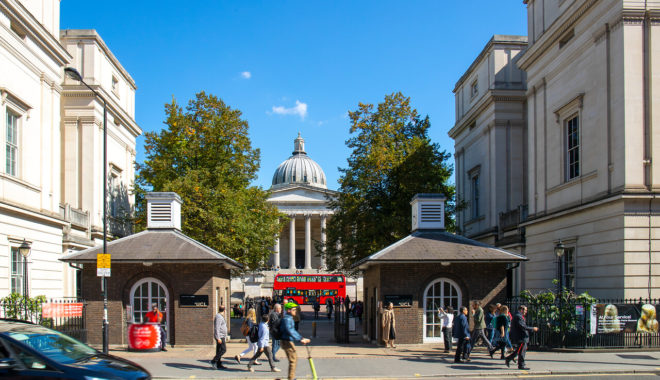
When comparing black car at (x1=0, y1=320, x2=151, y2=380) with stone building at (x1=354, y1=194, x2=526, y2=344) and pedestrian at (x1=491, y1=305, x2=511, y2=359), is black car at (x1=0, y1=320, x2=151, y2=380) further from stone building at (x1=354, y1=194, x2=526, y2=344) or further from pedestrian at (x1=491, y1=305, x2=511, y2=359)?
stone building at (x1=354, y1=194, x2=526, y2=344)

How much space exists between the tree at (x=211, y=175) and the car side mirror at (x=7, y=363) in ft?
75.8

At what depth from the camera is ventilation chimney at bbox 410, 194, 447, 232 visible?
77.1 feet

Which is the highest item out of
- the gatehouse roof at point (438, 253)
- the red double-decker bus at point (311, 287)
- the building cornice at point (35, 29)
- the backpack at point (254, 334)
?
the building cornice at point (35, 29)

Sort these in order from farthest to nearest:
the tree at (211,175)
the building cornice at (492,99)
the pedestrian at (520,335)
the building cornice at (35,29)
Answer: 1. the building cornice at (492,99)
2. the tree at (211,175)
3. the building cornice at (35,29)
4. the pedestrian at (520,335)

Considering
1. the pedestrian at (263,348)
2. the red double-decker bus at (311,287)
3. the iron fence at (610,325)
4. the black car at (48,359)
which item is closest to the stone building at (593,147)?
the iron fence at (610,325)

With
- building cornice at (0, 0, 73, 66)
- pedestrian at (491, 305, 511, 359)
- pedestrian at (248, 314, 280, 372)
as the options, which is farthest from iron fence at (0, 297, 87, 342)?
pedestrian at (491, 305, 511, 359)

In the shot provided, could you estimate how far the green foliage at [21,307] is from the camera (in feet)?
66.3

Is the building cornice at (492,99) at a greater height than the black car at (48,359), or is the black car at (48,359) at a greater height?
the building cornice at (492,99)

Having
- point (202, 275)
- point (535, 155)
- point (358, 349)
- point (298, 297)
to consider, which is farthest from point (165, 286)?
point (298, 297)

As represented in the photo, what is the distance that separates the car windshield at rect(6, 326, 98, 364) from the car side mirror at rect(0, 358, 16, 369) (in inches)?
13.8

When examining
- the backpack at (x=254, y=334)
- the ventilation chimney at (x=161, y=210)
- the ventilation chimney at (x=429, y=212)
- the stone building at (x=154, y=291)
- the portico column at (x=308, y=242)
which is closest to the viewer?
the backpack at (x=254, y=334)

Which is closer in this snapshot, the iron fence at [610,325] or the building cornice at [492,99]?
the iron fence at [610,325]

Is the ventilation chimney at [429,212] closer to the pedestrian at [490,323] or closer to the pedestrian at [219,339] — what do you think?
the pedestrian at [490,323]

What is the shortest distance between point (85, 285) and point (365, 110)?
62.8 ft
